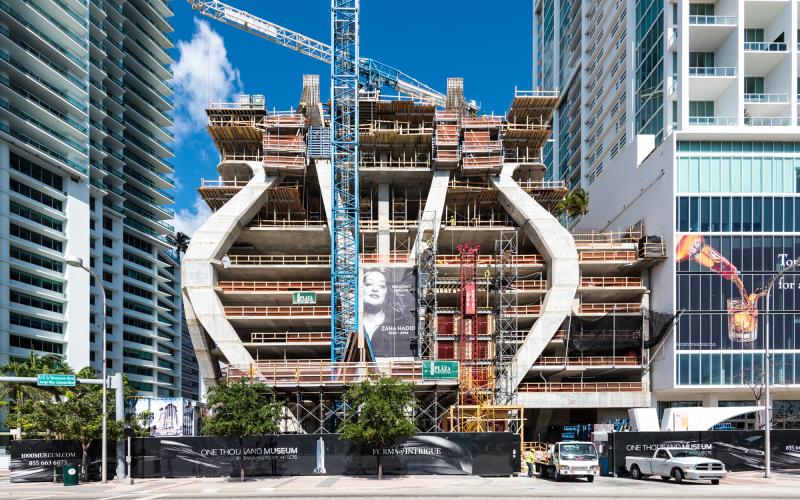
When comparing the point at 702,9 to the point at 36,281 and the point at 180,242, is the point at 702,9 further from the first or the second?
the point at 180,242

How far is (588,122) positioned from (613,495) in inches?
2934

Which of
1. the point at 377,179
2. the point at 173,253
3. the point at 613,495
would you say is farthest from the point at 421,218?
the point at 173,253

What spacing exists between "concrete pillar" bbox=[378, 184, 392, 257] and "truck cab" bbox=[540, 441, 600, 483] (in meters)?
32.2

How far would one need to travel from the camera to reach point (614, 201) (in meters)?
70.1

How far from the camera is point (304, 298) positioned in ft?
195

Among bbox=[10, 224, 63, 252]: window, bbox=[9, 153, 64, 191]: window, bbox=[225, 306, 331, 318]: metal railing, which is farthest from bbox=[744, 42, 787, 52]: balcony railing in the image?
bbox=[10, 224, 63, 252]: window

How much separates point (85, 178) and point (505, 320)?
57826 mm

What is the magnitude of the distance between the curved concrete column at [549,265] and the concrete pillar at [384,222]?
10562 millimetres

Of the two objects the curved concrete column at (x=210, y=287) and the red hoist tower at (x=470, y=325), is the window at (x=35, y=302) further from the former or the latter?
the red hoist tower at (x=470, y=325)

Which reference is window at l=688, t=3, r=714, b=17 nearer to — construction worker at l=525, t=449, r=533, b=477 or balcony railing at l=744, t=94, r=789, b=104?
balcony railing at l=744, t=94, r=789, b=104

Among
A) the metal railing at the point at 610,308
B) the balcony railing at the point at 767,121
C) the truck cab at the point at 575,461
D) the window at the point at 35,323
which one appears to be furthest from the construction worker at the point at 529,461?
the window at the point at 35,323

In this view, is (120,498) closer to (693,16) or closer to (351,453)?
(351,453)

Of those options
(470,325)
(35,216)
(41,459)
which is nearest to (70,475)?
(41,459)

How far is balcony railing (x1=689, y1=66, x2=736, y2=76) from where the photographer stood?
57.9 m
